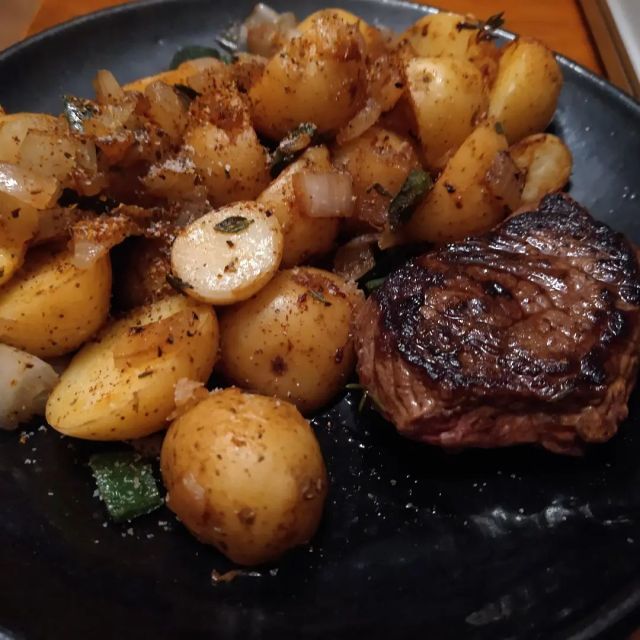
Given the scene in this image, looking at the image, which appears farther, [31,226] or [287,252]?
[287,252]

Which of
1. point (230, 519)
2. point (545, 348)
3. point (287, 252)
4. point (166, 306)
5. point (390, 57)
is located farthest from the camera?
point (390, 57)

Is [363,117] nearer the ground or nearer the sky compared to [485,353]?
nearer the sky

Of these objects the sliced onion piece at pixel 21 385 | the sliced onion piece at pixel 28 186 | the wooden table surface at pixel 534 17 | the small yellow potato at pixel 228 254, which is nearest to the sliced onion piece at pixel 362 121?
the small yellow potato at pixel 228 254

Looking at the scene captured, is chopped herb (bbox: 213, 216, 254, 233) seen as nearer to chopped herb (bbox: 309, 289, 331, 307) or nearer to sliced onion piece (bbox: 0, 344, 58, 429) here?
chopped herb (bbox: 309, 289, 331, 307)

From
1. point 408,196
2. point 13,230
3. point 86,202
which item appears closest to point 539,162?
point 408,196

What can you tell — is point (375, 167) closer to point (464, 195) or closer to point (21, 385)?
point (464, 195)

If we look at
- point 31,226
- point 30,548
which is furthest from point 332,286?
point 30,548

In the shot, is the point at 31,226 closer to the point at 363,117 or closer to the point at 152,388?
the point at 152,388

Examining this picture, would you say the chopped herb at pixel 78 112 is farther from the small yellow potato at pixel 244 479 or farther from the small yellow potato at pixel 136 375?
the small yellow potato at pixel 244 479
